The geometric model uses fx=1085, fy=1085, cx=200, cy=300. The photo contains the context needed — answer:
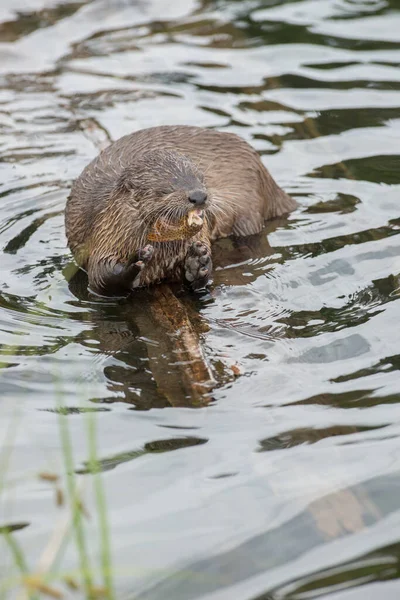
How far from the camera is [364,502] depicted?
3.17 m

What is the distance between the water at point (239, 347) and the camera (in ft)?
9.87

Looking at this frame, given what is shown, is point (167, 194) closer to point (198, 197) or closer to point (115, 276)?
point (198, 197)

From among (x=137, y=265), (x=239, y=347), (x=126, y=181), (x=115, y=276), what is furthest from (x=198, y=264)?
(x=239, y=347)

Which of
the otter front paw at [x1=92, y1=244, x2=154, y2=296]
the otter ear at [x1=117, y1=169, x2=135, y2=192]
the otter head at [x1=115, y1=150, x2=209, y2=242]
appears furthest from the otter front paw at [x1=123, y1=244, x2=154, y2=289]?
the otter ear at [x1=117, y1=169, x2=135, y2=192]

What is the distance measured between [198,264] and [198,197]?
41 cm

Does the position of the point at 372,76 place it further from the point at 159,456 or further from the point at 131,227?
the point at 159,456

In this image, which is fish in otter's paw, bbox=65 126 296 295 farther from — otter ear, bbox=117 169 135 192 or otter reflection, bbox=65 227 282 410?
otter reflection, bbox=65 227 282 410

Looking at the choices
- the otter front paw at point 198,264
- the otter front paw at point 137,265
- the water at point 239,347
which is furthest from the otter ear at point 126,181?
the water at point 239,347

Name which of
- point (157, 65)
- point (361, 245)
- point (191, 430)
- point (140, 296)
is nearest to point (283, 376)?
point (191, 430)

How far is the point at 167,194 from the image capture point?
A: 15.2 ft

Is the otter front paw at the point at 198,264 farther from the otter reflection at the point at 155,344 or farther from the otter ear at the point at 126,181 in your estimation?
the otter ear at the point at 126,181

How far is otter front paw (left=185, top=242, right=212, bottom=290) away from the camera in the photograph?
15.4 ft

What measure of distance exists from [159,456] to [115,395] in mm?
506

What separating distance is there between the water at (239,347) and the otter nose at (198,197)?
19.5 inches
